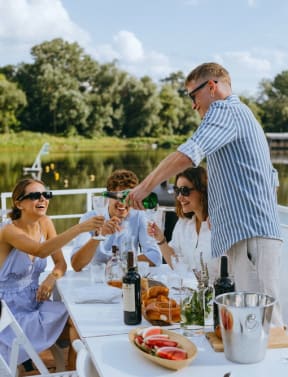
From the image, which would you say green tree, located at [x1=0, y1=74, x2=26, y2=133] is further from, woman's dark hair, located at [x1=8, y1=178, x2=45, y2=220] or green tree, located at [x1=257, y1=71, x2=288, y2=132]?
woman's dark hair, located at [x1=8, y1=178, x2=45, y2=220]

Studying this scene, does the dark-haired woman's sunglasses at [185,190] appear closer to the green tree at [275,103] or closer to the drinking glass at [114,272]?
the drinking glass at [114,272]

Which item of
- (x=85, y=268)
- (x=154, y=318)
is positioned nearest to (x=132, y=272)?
(x=154, y=318)

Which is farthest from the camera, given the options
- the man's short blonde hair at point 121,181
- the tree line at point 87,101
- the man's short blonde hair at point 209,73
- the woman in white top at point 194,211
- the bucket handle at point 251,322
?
the tree line at point 87,101

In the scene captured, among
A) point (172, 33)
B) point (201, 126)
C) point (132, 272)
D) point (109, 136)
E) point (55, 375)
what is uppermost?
point (172, 33)

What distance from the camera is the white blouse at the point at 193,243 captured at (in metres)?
2.49

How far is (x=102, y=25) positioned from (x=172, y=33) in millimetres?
7164

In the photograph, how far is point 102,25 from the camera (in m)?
56.0

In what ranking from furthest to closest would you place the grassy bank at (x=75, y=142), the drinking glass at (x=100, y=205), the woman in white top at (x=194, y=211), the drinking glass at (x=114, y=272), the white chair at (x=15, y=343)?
1. the grassy bank at (x=75, y=142)
2. the woman in white top at (x=194, y=211)
3. the drinking glass at (x=100, y=205)
4. the drinking glass at (x=114, y=272)
5. the white chair at (x=15, y=343)

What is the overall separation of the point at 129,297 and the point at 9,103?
114ft

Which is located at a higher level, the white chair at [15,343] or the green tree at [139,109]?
the green tree at [139,109]

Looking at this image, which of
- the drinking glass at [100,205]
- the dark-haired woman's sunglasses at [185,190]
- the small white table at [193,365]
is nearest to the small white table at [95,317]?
the small white table at [193,365]

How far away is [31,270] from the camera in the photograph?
270 centimetres

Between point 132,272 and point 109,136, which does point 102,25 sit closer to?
point 109,136

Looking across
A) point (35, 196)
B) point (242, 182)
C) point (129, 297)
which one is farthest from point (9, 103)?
point (129, 297)
